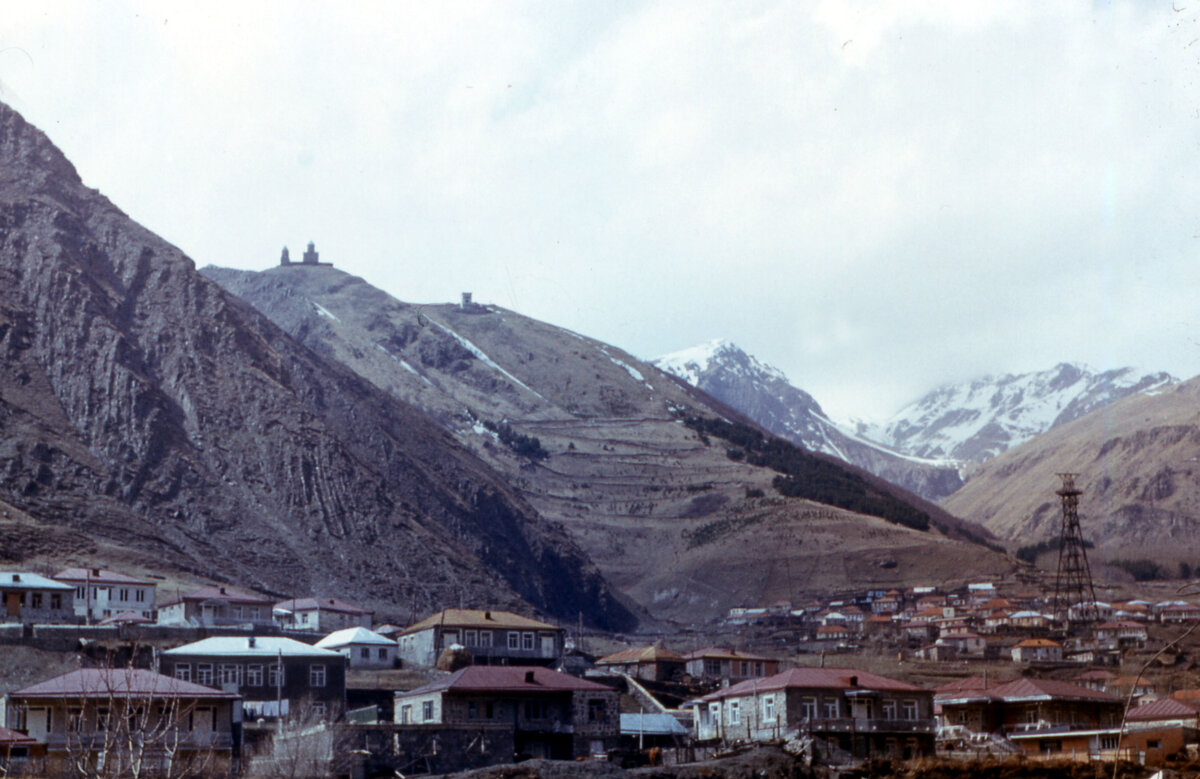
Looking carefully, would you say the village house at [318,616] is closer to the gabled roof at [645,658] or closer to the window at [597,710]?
the gabled roof at [645,658]

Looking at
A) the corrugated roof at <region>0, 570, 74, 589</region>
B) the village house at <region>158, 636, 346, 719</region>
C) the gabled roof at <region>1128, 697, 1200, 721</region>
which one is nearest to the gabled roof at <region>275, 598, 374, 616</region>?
the corrugated roof at <region>0, 570, 74, 589</region>

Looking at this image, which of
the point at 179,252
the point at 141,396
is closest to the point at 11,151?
the point at 179,252

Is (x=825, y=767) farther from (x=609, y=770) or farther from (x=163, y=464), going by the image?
(x=163, y=464)

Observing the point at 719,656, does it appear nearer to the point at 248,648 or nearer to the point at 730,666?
the point at 730,666

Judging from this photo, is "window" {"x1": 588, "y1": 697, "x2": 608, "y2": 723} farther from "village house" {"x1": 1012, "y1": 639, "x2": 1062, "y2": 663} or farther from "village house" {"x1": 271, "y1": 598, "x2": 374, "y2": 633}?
"village house" {"x1": 1012, "y1": 639, "x2": 1062, "y2": 663}

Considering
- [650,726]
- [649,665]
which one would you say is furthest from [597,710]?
[649,665]
